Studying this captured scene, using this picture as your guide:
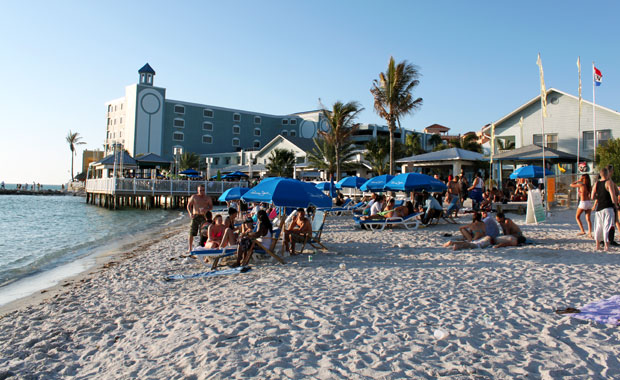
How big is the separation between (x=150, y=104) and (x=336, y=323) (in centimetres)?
6603

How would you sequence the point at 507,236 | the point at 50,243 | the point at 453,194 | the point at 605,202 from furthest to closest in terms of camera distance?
the point at 50,243
the point at 453,194
the point at 507,236
the point at 605,202

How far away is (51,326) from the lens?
5.88 meters

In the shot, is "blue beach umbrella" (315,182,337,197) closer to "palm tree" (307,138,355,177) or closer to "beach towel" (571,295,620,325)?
"palm tree" (307,138,355,177)

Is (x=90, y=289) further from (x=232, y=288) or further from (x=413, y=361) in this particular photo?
(x=413, y=361)

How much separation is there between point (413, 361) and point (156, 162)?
123 feet

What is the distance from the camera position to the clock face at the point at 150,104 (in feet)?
211

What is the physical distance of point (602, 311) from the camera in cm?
489

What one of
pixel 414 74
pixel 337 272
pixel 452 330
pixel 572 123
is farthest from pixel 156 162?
pixel 452 330

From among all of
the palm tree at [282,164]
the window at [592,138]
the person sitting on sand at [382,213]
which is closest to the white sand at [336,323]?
the person sitting on sand at [382,213]

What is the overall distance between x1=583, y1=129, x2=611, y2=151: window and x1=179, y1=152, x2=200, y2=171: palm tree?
45219 mm

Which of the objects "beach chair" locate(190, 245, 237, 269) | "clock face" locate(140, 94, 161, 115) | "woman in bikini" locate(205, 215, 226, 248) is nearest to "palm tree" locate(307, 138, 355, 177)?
"woman in bikini" locate(205, 215, 226, 248)

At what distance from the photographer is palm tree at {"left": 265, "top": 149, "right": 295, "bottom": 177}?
41.9 metres

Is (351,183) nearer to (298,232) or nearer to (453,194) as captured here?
(453,194)

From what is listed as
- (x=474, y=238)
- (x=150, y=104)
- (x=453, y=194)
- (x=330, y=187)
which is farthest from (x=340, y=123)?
(x=150, y=104)
